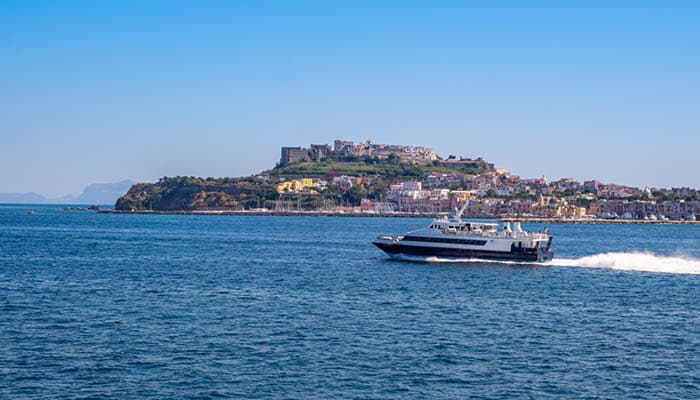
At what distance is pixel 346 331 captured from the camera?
1259 inches

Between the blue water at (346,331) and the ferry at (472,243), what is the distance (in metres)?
3.88

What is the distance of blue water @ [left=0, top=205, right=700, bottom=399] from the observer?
24.4 m

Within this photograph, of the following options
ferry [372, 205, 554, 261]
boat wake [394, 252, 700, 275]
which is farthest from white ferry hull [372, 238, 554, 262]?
boat wake [394, 252, 700, 275]

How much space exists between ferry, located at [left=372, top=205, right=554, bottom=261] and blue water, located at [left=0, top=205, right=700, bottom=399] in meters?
3.88

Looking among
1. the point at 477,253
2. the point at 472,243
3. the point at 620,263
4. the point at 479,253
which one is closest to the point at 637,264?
the point at 620,263

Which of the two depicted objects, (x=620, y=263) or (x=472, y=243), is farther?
(x=472, y=243)

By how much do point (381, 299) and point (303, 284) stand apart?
7469 millimetres

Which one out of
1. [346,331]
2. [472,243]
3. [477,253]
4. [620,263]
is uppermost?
[472,243]

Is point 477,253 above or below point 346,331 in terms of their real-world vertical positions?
above

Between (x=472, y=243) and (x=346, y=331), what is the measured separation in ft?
102

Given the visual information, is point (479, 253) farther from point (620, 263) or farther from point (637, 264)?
point (637, 264)

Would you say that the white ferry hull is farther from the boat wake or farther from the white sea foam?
the white sea foam

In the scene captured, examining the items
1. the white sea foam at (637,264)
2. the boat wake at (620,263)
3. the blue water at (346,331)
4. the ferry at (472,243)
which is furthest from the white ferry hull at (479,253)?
the blue water at (346,331)

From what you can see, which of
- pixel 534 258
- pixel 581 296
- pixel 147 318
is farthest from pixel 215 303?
pixel 534 258
